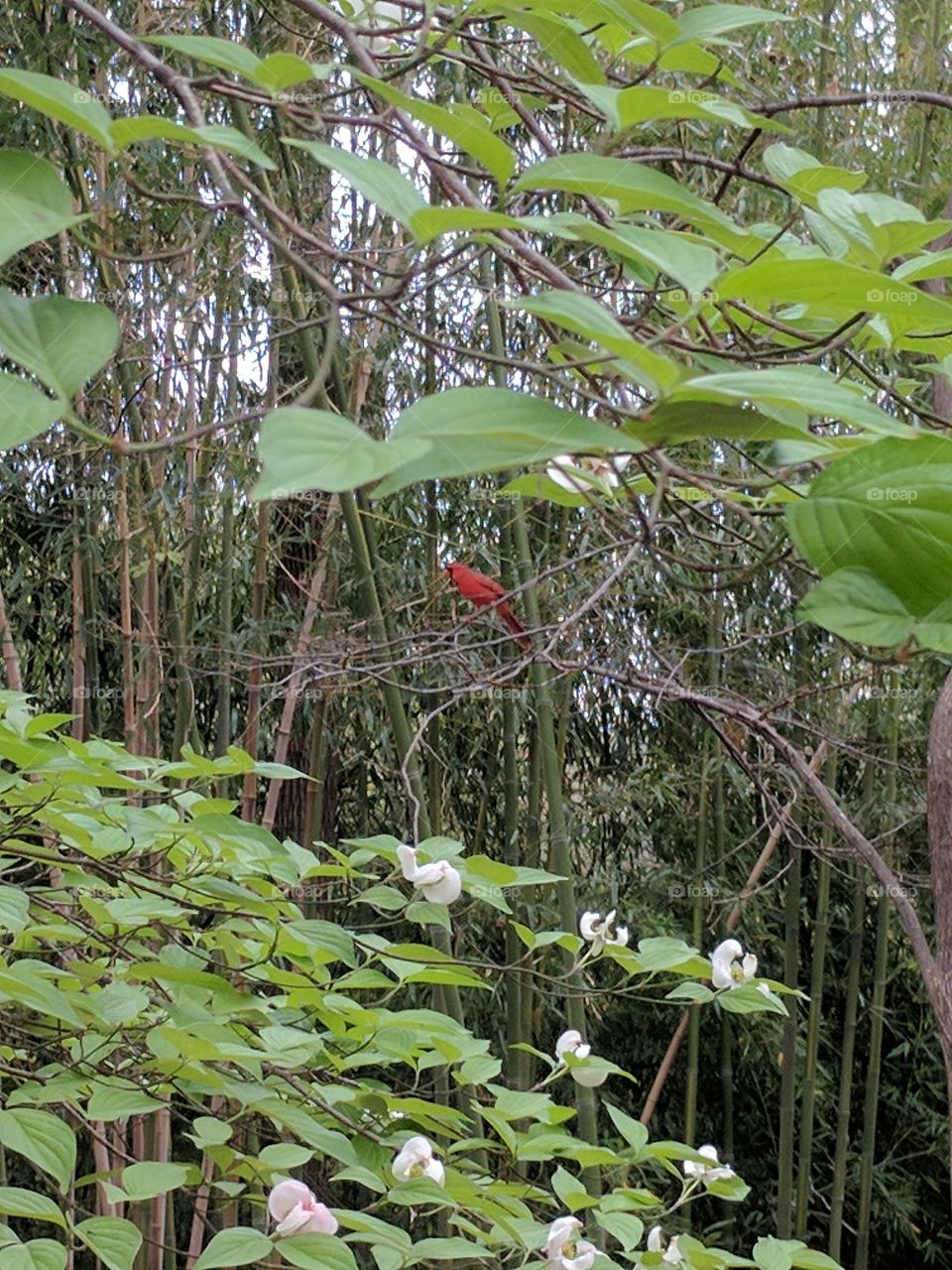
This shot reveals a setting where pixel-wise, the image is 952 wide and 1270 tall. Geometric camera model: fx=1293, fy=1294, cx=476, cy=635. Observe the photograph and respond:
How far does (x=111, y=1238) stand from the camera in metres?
0.88

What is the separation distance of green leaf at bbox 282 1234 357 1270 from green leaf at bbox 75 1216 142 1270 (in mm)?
98

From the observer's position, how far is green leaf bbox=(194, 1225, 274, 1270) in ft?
2.89

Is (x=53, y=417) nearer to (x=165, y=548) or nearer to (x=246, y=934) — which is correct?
(x=246, y=934)

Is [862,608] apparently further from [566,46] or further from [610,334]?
[566,46]

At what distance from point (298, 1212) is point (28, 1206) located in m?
0.18

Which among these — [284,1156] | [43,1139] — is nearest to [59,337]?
[43,1139]

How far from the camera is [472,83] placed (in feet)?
7.97

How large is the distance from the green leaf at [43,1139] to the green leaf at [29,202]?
714 millimetres

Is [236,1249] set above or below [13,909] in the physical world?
below

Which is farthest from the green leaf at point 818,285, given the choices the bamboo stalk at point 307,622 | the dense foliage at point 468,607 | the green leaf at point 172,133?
the bamboo stalk at point 307,622

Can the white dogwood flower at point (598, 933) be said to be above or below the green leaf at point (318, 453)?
below

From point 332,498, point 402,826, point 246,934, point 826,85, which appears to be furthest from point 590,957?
point 826,85

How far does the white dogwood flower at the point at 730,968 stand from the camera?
48.6 inches

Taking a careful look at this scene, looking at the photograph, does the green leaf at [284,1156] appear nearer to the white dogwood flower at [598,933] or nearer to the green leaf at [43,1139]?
the green leaf at [43,1139]
